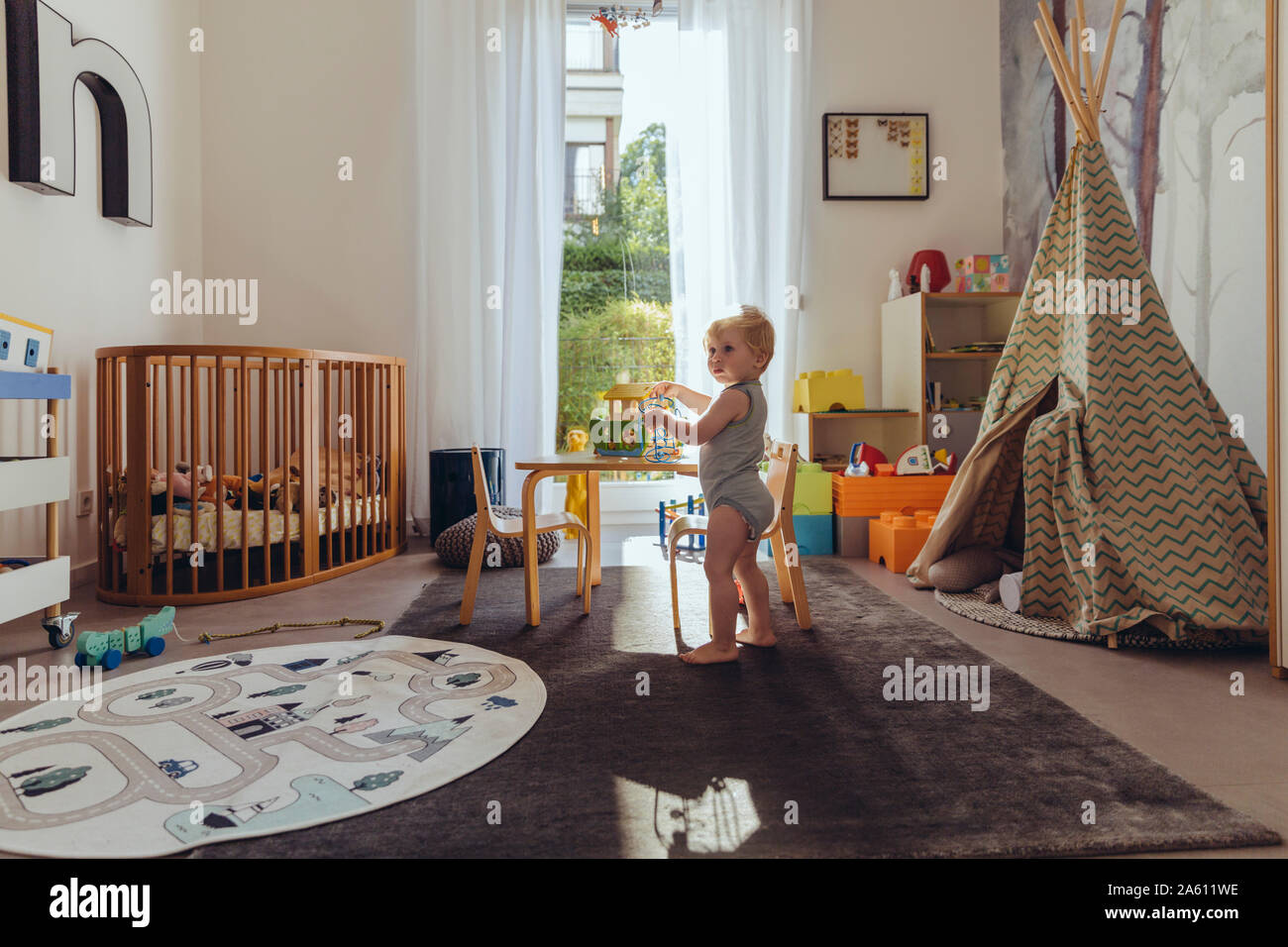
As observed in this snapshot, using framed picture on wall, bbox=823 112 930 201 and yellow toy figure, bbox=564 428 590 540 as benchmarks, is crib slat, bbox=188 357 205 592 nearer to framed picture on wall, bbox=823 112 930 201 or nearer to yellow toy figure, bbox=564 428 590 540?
yellow toy figure, bbox=564 428 590 540

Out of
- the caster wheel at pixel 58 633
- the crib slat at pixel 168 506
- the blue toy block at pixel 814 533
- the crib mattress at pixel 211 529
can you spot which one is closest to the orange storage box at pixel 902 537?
the blue toy block at pixel 814 533

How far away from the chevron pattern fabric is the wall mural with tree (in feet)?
1.55

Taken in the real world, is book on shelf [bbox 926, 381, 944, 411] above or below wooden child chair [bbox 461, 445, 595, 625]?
above

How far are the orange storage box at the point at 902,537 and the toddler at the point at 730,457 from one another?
1.31m

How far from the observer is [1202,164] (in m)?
3.04

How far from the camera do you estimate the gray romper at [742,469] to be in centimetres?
225

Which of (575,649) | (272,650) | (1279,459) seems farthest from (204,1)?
(1279,459)

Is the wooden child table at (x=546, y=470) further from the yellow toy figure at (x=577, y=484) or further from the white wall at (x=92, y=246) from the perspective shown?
the white wall at (x=92, y=246)

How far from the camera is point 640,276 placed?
4.68 meters

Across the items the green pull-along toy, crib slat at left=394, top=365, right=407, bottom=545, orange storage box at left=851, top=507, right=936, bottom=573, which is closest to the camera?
the green pull-along toy

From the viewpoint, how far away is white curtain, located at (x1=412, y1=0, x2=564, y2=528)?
4.28 meters

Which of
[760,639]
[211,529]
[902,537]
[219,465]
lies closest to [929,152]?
[902,537]

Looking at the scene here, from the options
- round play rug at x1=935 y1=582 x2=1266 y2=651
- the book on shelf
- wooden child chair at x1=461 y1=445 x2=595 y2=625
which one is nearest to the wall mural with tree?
round play rug at x1=935 y1=582 x2=1266 y2=651
